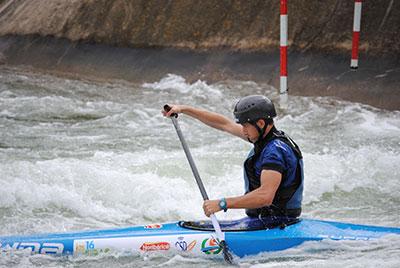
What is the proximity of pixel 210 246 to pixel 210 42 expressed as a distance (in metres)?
6.20

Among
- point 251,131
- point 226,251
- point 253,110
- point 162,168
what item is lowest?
point 226,251

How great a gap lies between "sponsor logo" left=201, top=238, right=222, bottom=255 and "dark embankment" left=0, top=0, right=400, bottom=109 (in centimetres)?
443

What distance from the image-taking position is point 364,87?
8516 millimetres

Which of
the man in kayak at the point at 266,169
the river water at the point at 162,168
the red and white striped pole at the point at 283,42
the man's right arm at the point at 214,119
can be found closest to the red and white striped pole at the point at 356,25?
the river water at the point at 162,168

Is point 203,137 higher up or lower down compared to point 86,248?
higher up

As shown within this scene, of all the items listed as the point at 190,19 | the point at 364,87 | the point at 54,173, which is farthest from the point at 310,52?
the point at 54,173

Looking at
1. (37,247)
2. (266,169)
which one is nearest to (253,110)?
(266,169)

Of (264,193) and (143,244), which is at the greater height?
(264,193)

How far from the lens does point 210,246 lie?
14.5 feet

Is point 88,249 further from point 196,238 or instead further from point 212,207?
point 212,207

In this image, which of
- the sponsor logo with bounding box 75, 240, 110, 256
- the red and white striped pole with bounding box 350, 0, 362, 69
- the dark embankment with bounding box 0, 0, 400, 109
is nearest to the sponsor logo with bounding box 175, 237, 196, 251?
the sponsor logo with bounding box 75, 240, 110, 256

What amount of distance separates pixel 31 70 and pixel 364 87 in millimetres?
5635

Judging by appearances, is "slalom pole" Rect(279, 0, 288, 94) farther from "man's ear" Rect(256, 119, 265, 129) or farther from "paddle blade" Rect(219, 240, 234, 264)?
"paddle blade" Rect(219, 240, 234, 264)

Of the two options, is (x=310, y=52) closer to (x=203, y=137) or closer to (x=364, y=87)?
(x=364, y=87)
